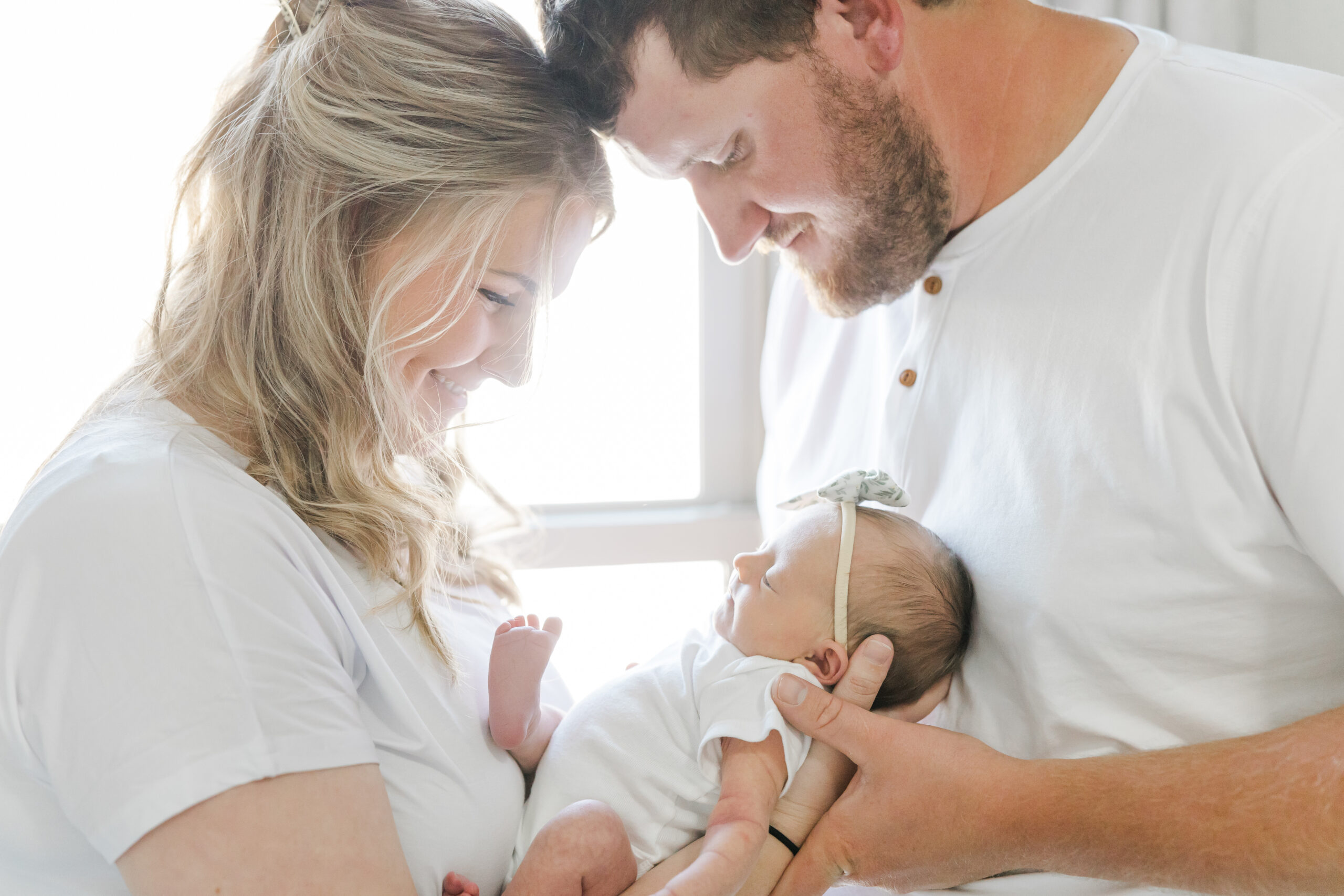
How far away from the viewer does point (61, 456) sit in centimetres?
106

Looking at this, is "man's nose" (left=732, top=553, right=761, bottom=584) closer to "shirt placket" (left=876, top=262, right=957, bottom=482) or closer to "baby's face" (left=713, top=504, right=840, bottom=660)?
"baby's face" (left=713, top=504, right=840, bottom=660)

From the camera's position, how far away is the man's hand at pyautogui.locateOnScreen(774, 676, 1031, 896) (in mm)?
1240

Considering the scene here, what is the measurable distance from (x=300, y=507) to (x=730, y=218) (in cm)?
80

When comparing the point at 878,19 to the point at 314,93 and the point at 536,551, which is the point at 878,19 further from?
the point at 536,551

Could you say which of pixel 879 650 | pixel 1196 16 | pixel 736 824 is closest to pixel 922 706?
pixel 879 650

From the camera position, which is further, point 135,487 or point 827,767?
point 827,767

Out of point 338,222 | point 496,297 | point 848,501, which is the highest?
point 338,222

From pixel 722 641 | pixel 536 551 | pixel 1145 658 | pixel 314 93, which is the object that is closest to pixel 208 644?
pixel 314 93

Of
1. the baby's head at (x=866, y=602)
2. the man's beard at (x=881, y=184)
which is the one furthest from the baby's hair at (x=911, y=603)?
the man's beard at (x=881, y=184)

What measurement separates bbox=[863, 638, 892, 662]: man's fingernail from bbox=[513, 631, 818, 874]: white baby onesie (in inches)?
3.7

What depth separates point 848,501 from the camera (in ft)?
4.90

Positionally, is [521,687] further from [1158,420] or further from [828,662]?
[1158,420]

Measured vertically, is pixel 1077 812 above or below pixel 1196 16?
below

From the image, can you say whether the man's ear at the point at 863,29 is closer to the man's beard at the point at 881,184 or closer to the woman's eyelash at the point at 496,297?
the man's beard at the point at 881,184
